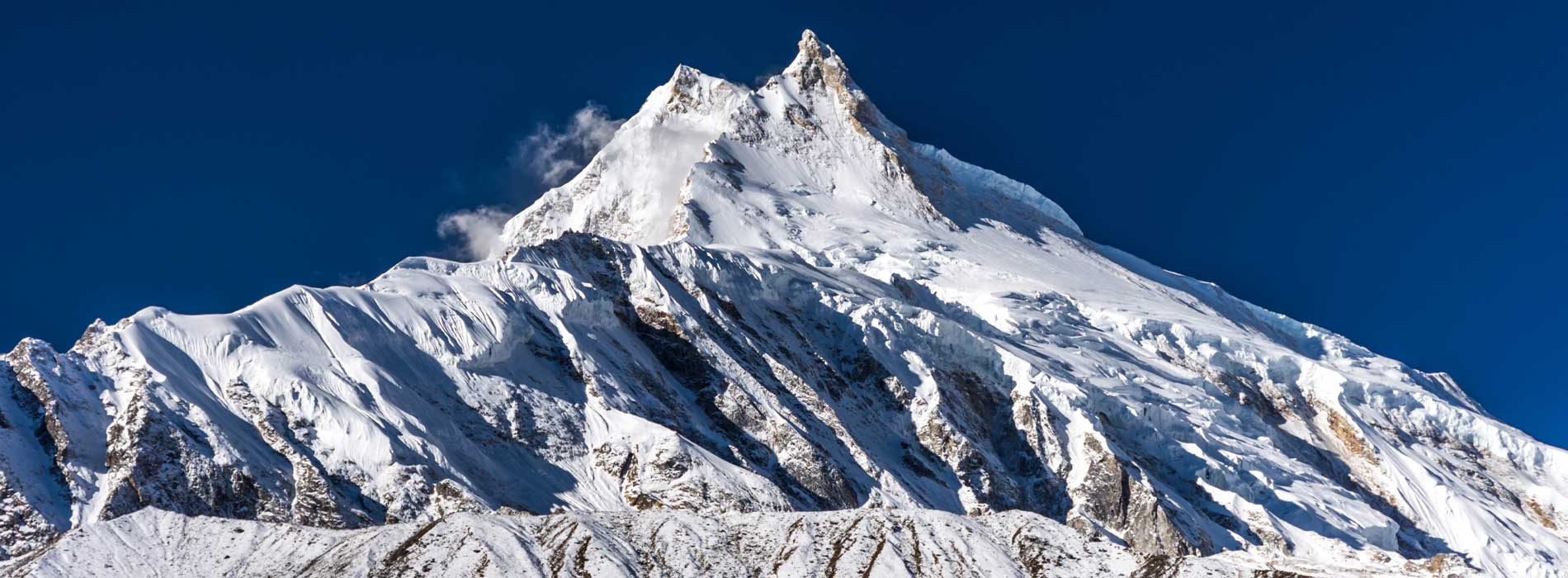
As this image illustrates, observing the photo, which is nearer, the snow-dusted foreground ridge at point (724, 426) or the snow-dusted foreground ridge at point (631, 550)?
the snow-dusted foreground ridge at point (631, 550)

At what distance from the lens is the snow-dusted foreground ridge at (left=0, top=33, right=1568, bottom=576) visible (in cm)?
9138

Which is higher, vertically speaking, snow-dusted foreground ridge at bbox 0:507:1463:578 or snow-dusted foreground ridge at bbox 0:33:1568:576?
snow-dusted foreground ridge at bbox 0:33:1568:576

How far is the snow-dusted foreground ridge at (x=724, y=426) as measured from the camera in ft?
300

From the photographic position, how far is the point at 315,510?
307 ft

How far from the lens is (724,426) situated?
12781 centimetres

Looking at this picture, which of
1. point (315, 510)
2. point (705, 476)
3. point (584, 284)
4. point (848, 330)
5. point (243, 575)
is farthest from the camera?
point (848, 330)

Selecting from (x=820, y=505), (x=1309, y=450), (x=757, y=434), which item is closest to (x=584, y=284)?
(x=757, y=434)

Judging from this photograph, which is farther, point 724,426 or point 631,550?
point 724,426

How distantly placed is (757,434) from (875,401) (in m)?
23.2

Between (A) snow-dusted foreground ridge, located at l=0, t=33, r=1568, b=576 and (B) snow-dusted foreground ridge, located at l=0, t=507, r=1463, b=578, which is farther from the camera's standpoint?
(A) snow-dusted foreground ridge, located at l=0, t=33, r=1568, b=576

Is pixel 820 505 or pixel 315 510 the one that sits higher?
pixel 820 505

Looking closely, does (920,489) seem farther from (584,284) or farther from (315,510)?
(315,510)

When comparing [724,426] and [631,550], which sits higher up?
[724,426]

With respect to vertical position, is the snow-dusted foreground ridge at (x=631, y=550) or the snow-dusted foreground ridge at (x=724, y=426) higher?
the snow-dusted foreground ridge at (x=724, y=426)
